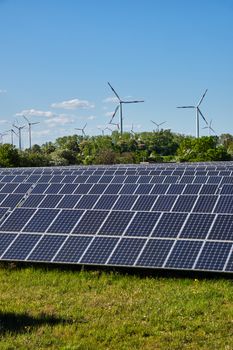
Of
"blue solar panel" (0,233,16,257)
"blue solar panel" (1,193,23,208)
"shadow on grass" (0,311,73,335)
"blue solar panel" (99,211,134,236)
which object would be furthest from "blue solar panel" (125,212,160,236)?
"blue solar panel" (1,193,23,208)

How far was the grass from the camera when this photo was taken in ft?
31.4

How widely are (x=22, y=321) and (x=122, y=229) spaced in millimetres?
5433

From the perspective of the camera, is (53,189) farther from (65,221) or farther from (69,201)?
(65,221)

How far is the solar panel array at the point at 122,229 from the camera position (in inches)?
552

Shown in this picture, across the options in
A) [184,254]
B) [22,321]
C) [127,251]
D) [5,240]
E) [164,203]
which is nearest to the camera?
[22,321]

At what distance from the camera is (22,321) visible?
1070cm

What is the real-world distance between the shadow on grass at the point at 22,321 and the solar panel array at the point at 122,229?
3501 millimetres

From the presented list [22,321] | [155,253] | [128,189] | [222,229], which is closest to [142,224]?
[155,253]

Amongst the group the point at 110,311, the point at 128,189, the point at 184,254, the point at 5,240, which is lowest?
the point at 128,189

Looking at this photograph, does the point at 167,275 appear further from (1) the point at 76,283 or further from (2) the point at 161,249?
(1) the point at 76,283

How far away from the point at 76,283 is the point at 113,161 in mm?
75811

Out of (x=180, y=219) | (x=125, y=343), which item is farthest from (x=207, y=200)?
(x=125, y=343)

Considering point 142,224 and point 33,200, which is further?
point 33,200

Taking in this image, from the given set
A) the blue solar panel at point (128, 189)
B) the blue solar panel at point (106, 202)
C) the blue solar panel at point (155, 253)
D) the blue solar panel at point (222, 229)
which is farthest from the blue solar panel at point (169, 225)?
the blue solar panel at point (128, 189)
